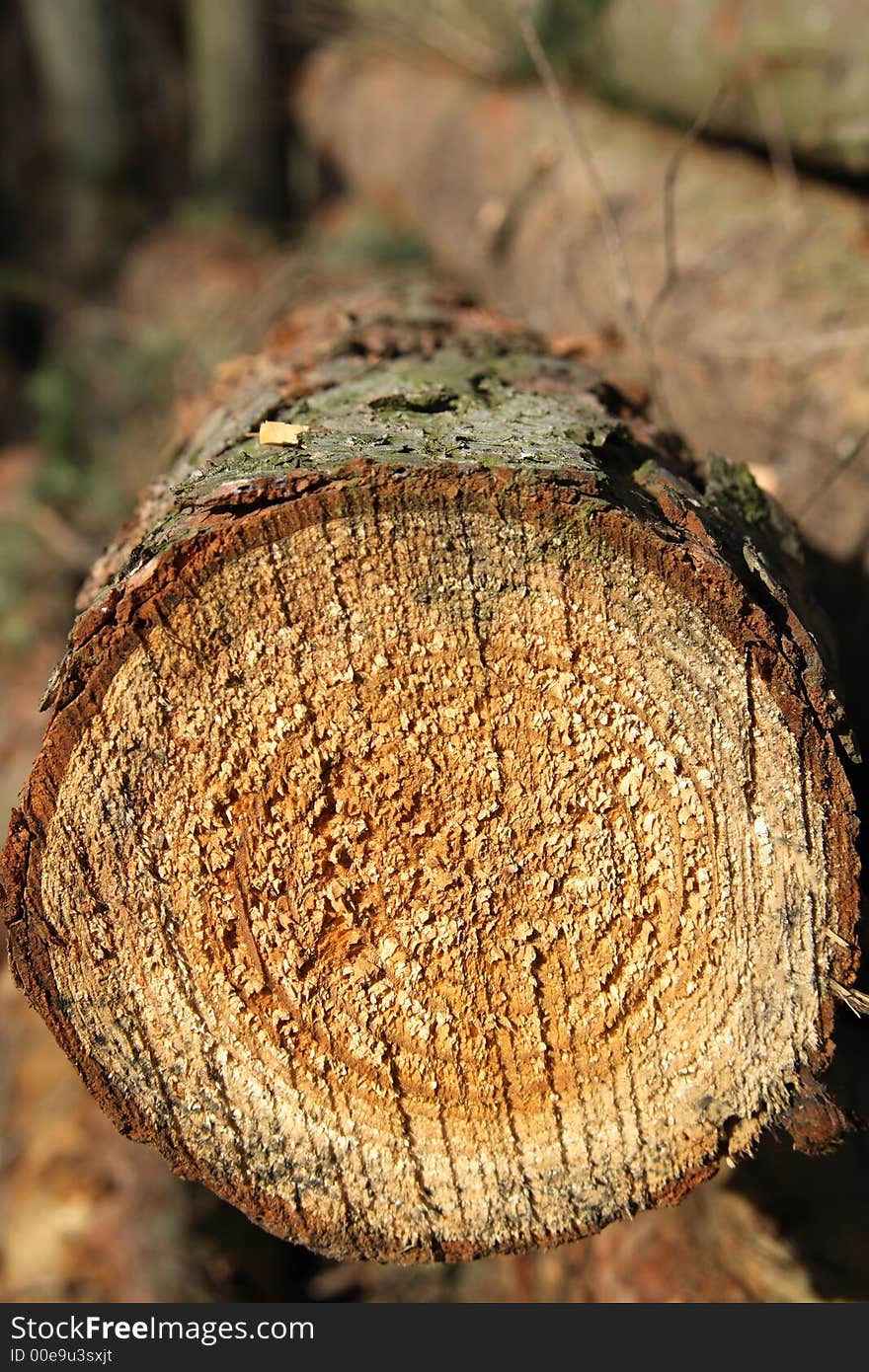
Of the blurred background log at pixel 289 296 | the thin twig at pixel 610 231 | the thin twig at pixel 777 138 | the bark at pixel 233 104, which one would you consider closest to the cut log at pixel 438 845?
the blurred background log at pixel 289 296

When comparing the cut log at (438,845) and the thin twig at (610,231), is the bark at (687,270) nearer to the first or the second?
the thin twig at (610,231)

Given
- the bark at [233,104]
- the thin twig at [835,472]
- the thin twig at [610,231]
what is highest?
the bark at [233,104]

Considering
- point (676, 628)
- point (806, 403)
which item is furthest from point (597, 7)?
point (676, 628)

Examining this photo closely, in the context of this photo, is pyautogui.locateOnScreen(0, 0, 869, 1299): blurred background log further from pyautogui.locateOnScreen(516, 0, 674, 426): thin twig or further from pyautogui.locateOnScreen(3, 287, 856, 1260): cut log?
pyautogui.locateOnScreen(3, 287, 856, 1260): cut log

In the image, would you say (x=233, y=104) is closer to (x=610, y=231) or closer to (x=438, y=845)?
(x=610, y=231)

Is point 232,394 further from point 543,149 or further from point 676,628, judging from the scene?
point 543,149

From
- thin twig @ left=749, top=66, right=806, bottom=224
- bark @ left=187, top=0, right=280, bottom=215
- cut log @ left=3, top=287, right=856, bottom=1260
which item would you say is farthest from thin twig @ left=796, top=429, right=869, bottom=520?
bark @ left=187, top=0, right=280, bottom=215
